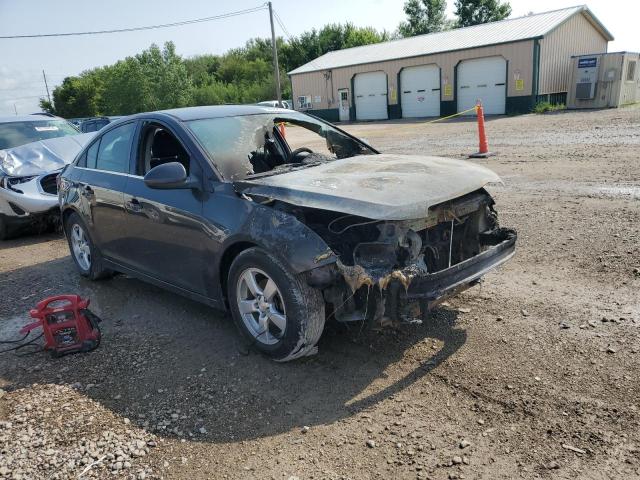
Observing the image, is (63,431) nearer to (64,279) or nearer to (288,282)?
(288,282)

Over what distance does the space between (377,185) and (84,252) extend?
390 centimetres

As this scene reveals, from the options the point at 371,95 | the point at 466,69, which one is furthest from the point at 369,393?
the point at 371,95

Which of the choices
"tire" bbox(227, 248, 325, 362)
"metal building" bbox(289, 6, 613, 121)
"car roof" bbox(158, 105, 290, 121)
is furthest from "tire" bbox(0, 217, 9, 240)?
"metal building" bbox(289, 6, 613, 121)

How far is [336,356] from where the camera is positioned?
12.6ft

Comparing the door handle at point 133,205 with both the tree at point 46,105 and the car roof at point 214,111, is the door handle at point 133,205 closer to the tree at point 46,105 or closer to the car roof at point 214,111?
the car roof at point 214,111

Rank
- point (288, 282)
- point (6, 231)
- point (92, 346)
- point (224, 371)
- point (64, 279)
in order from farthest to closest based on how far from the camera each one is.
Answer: point (6, 231), point (64, 279), point (92, 346), point (224, 371), point (288, 282)

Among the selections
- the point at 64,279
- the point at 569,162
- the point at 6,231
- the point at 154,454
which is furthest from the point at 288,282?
the point at 569,162

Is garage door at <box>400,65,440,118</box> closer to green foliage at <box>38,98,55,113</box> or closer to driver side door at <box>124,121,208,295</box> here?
driver side door at <box>124,121,208,295</box>

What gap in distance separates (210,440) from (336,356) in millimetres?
1133

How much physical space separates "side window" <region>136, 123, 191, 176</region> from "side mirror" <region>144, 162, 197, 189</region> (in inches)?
27.9

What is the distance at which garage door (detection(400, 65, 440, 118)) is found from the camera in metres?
31.3

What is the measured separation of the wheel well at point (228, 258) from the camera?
12.5 ft

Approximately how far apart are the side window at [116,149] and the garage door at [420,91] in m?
28.1

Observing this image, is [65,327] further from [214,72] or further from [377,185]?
[214,72]
